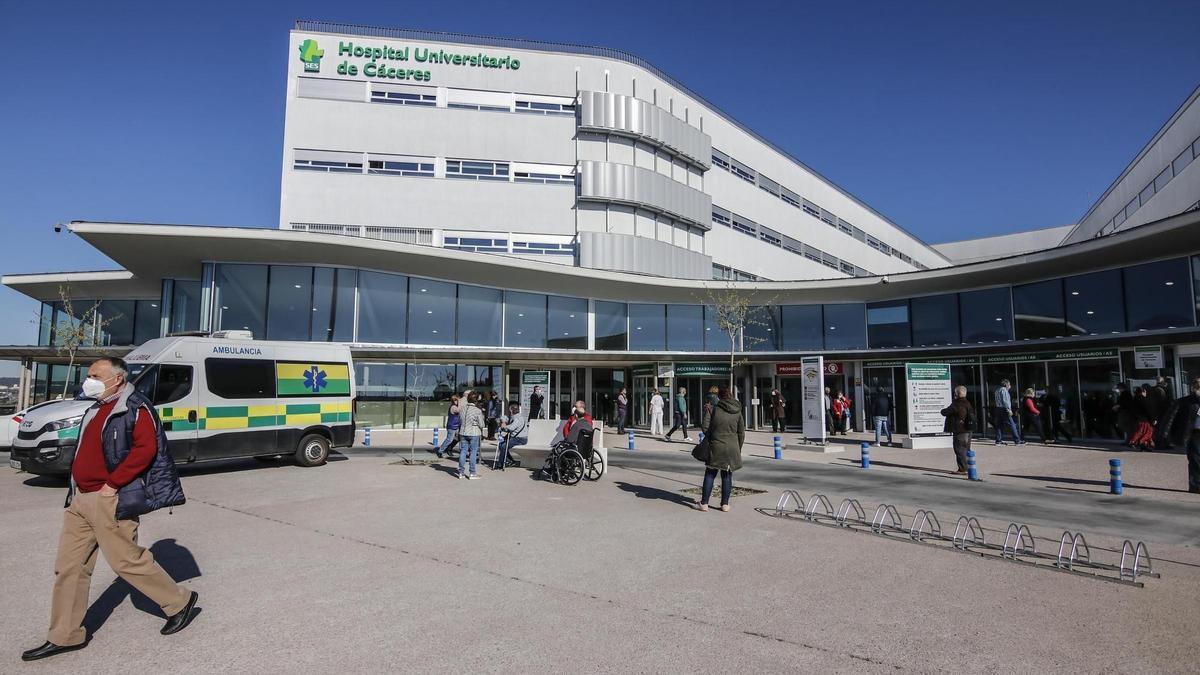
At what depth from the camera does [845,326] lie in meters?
27.7

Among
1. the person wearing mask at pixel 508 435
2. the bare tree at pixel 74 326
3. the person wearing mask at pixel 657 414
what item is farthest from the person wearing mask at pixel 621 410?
the bare tree at pixel 74 326

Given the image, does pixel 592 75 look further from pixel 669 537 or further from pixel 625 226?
pixel 669 537

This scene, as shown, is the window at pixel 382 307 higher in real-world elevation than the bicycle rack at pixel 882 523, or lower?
higher

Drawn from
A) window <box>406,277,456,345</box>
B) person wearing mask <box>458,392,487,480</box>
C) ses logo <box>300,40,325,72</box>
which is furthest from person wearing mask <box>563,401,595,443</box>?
ses logo <box>300,40,325,72</box>

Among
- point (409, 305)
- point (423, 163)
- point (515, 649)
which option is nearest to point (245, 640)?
point (515, 649)

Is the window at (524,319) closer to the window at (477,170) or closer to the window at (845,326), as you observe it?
the window at (477,170)

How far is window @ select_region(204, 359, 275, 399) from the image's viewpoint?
1287cm

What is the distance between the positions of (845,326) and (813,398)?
8642mm

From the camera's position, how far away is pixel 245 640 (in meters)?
4.37

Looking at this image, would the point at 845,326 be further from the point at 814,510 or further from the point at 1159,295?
the point at 814,510

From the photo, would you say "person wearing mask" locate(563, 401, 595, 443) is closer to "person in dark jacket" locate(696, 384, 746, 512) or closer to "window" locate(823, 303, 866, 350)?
"person in dark jacket" locate(696, 384, 746, 512)

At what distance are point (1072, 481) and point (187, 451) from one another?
16.6 meters

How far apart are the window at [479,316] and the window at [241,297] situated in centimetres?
643

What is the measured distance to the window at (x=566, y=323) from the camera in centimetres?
2591
